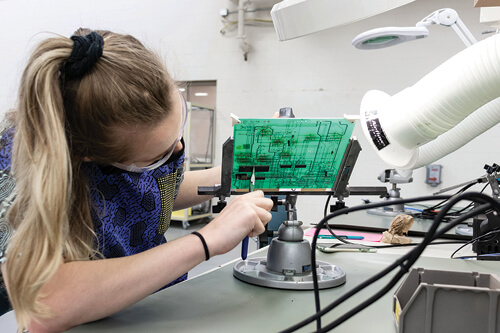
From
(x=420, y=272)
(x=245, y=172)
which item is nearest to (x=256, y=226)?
(x=245, y=172)

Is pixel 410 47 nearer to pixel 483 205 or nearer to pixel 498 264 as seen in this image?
pixel 498 264

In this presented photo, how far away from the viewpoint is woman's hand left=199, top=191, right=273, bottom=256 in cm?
71

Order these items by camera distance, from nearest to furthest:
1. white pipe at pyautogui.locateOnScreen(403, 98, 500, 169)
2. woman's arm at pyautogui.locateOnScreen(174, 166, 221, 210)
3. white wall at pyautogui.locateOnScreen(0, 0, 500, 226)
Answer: woman's arm at pyautogui.locateOnScreen(174, 166, 221, 210)
white pipe at pyautogui.locateOnScreen(403, 98, 500, 169)
white wall at pyautogui.locateOnScreen(0, 0, 500, 226)

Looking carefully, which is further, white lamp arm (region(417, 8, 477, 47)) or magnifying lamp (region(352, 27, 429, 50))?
white lamp arm (region(417, 8, 477, 47))

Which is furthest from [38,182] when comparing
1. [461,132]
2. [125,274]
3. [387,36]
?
[461,132]

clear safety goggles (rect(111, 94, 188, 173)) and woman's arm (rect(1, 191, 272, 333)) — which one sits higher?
clear safety goggles (rect(111, 94, 188, 173))

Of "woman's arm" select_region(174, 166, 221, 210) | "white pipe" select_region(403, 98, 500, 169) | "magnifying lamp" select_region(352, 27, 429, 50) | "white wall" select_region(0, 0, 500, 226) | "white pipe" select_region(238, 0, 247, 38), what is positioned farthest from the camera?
"white pipe" select_region(238, 0, 247, 38)

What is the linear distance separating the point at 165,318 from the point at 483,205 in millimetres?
471

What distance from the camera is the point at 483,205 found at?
1.37ft

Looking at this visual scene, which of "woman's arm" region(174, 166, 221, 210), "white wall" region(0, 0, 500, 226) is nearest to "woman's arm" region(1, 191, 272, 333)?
"woman's arm" region(174, 166, 221, 210)

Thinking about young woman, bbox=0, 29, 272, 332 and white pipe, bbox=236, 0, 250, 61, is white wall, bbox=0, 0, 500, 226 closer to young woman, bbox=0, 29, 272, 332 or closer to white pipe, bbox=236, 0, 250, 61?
white pipe, bbox=236, 0, 250, 61

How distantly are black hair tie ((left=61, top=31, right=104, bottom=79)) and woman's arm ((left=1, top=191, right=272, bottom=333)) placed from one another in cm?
29

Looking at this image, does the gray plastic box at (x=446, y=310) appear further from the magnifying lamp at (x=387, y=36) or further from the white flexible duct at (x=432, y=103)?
the magnifying lamp at (x=387, y=36)

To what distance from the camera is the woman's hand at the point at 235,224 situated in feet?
2.33
